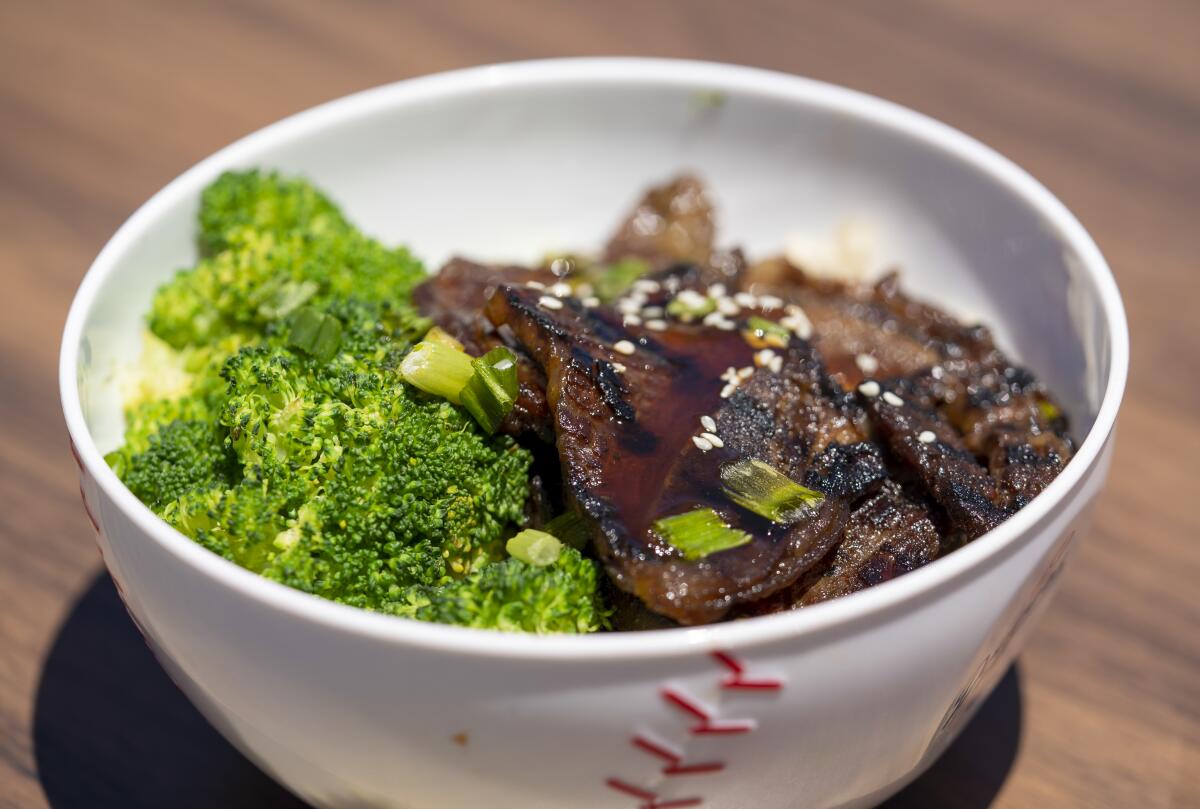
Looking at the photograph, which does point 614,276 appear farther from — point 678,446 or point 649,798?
point 649,798

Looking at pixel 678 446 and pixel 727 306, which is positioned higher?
pixel 727 306

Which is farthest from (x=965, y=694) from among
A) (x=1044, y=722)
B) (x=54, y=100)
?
(x=54, y=100)

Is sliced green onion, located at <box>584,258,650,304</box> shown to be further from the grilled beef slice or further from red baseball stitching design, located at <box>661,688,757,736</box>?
red baseball stitching design, located at <box>661,688,757,736</box>

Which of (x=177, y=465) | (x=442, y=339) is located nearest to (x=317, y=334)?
(x=442, y=339)

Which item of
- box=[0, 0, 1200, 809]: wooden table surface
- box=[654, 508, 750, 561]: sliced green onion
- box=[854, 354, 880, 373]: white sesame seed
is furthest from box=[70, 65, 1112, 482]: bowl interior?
box=[654, 508, 750, 561]: sliced green onion

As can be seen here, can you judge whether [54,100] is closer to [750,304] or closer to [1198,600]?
[750,304]

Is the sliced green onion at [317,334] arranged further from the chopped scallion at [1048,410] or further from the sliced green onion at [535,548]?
the chopped scallion at [1048,410]
